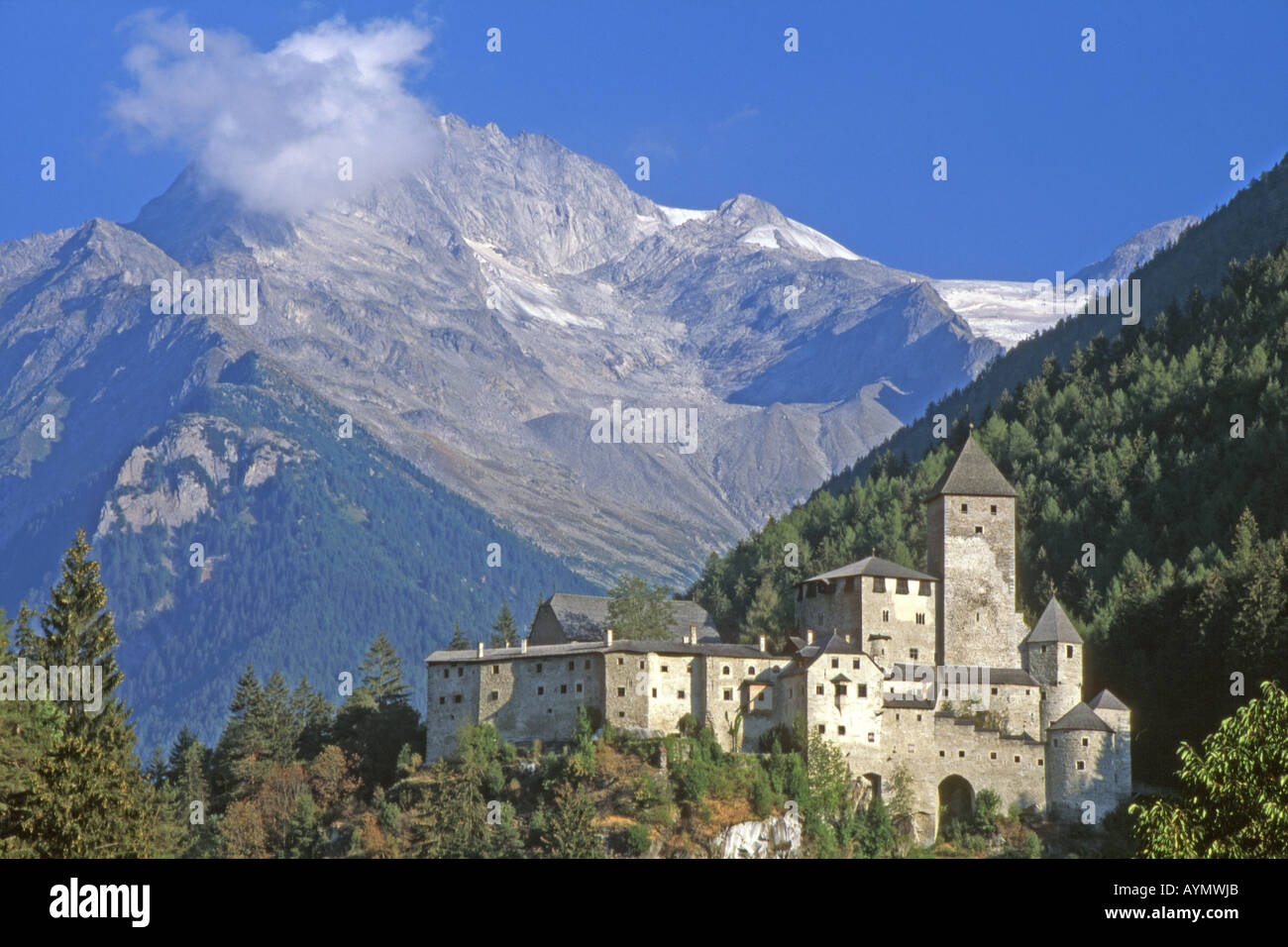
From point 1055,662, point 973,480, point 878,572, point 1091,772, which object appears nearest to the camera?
point 1091,772

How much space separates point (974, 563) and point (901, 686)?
9831mm

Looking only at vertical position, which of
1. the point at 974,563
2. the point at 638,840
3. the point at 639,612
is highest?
the point at 974,563

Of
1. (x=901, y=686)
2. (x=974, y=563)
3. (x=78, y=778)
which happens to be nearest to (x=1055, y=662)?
(x=974, y=563)

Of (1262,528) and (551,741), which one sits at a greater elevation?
(1262,528)

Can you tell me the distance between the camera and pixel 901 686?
83.9 m

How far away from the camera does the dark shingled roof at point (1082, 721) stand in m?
80.9

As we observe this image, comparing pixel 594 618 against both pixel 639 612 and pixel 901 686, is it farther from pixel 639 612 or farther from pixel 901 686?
pixel 901 686

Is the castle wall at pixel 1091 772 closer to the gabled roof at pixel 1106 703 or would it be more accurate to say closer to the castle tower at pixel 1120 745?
the castle tower at pixel 1120 745

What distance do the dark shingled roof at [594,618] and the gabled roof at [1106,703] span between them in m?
22.1


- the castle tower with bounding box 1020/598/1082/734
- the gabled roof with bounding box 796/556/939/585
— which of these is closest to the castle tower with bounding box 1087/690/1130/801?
the castle tower with bounding box 1020/598/1082/734
